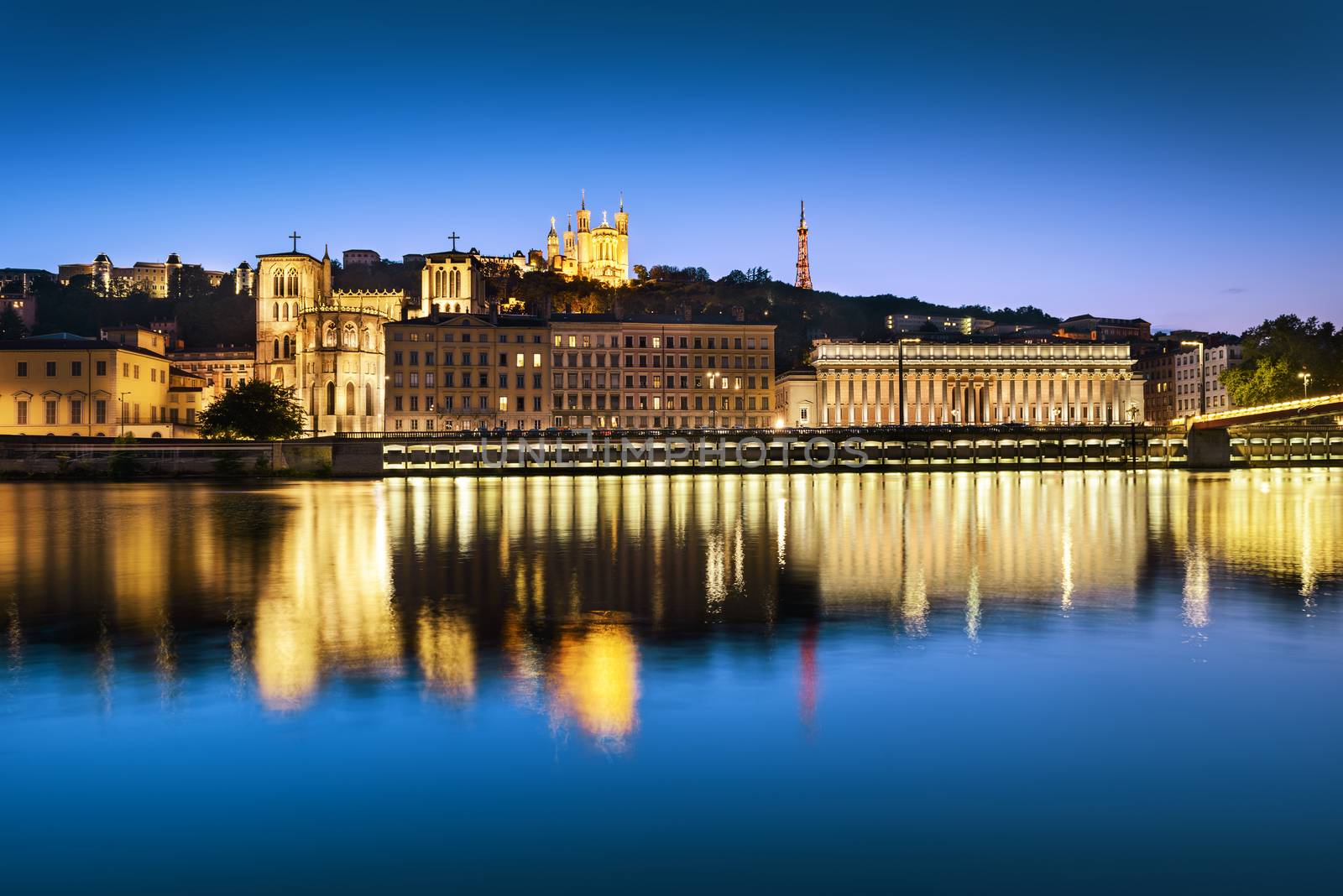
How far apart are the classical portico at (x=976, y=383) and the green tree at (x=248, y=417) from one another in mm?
87784

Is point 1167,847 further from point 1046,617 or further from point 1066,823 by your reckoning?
point 1046,617

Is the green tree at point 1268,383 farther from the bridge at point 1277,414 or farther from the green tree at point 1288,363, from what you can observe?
the bridge at point 1277,414

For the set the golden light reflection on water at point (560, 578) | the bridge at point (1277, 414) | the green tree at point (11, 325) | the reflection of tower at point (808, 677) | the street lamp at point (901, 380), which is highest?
the green tree at point (11, 325)

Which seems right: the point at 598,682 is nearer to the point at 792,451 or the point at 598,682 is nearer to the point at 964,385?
the point at 792,451

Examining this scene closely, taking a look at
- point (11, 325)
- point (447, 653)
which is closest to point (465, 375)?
point (11, 325)

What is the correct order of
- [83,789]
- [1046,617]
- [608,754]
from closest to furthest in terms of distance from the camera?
1. [83,789]
2. [608,754]
3. [1046,617]

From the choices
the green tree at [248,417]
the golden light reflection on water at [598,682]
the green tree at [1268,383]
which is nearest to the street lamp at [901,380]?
the green tree at [1268,383]

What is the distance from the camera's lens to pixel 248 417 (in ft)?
281

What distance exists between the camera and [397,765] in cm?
681

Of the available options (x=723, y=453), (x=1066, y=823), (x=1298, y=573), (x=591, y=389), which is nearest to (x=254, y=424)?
(x=723, y=453)

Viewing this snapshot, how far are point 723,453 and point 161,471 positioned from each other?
40.2 meters

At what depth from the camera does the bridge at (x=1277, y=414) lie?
73000mm

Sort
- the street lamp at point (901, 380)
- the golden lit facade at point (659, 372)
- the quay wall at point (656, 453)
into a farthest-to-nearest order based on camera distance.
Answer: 1. the golden lit facade at point (659, 372)
2. the quay wall at point (656, 453)
3. the street lamp at point (901, 380)

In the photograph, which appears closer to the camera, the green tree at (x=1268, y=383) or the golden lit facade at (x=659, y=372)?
the green tree at (x=1268, y=383)
